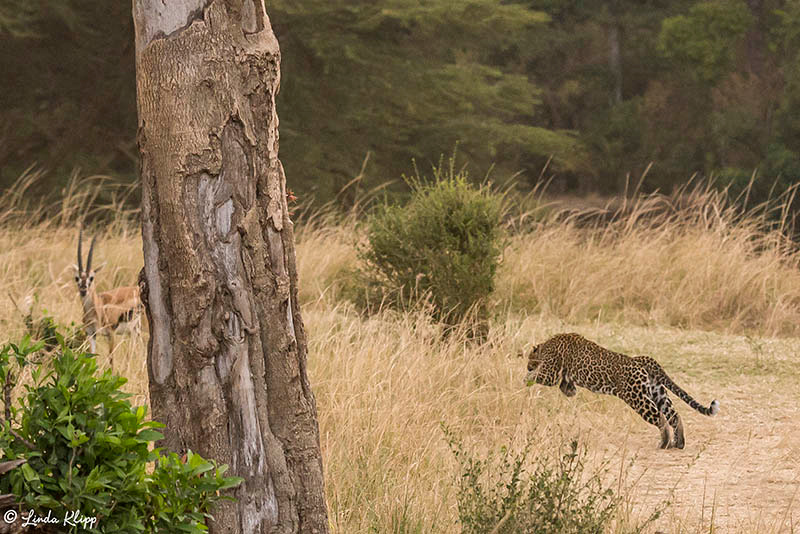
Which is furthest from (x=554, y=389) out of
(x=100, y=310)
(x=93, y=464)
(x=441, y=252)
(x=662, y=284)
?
(x=93, y=464)

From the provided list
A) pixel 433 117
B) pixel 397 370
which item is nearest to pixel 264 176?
pixel 397 370

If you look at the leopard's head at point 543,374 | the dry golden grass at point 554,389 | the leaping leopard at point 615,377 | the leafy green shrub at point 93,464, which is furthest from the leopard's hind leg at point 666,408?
the leafy green shrub at point 93,464

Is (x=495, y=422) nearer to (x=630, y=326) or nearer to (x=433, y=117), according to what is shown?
(x=630, y=326)

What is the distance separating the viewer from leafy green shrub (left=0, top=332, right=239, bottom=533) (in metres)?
2.05

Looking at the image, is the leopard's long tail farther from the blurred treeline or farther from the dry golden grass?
the blurred treeline

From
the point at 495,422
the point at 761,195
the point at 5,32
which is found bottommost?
the point at 761,195

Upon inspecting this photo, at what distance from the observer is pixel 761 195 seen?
17141 mm

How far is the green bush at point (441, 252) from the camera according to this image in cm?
676

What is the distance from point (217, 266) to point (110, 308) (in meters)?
3.48

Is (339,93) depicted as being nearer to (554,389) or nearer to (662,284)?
(662,284)

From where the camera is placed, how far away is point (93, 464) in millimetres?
2107

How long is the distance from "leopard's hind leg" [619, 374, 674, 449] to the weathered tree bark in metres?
2.80

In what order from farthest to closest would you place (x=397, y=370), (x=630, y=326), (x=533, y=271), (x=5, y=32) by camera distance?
(x=5, y=32) < (x=533, y=271) < (x=630, y=326) < (x=397, y=370)

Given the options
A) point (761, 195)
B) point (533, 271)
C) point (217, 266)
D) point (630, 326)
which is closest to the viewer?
point (217, 266)
